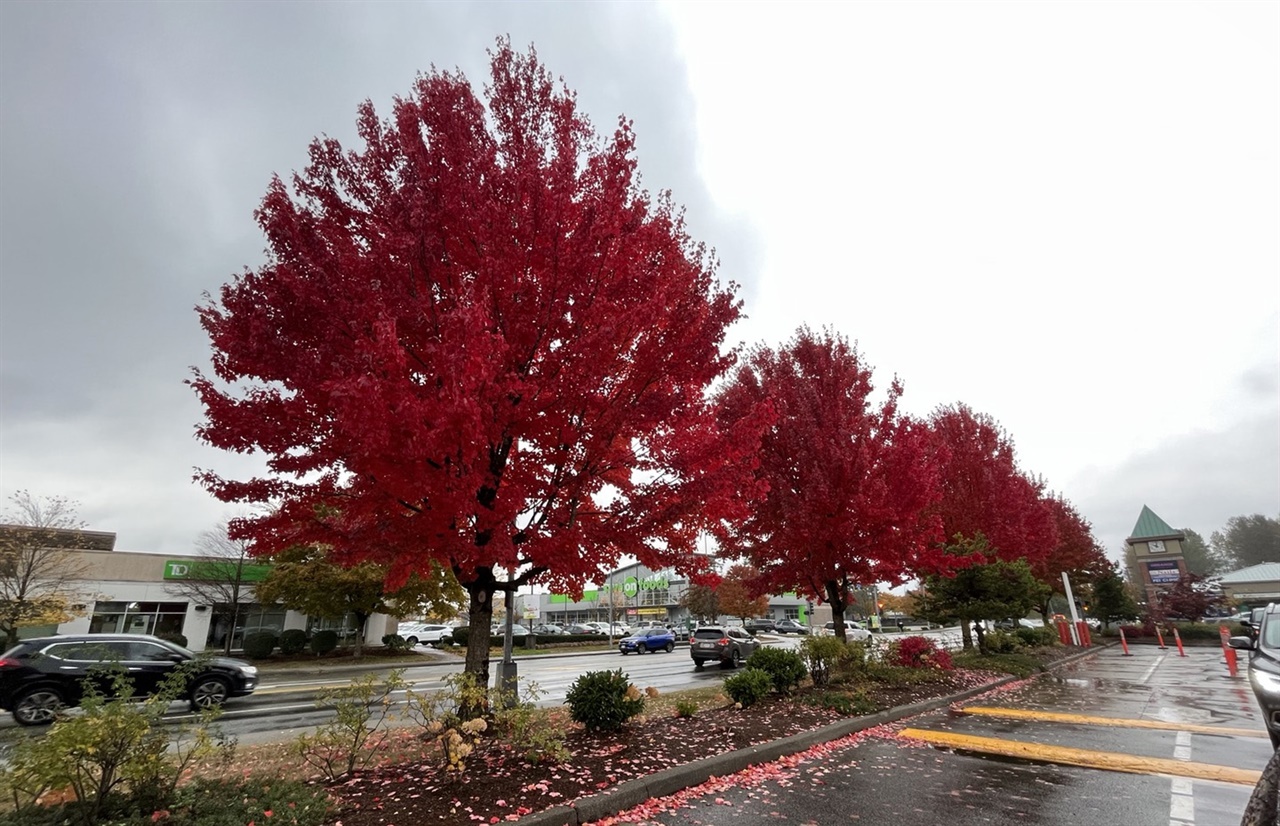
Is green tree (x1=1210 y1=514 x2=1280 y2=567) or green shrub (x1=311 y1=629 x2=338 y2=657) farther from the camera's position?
green tree (x1=1210 y1=514 x2=1280 y2=567)

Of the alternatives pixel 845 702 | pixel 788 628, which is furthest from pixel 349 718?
pixel 788 628

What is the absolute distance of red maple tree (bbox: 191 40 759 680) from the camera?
5352 mm

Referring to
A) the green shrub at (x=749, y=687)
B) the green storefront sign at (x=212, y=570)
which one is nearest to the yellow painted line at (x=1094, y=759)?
the green shrub at (x=749, y=687)

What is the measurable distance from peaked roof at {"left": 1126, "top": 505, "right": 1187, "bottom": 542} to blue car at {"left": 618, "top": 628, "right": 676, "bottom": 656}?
54805 millimetres

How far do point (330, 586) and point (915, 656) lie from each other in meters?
22.7

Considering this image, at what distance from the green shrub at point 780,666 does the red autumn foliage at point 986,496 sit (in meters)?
9.90

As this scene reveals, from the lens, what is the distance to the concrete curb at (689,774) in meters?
4.71

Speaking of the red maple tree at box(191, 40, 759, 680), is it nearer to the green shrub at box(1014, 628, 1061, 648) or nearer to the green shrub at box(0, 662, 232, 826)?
the green shrub at box(0, 662, 232, 826)

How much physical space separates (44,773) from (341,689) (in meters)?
2.37

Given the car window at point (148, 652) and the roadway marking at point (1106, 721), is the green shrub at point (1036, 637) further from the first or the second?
the car window at point (148, 652)

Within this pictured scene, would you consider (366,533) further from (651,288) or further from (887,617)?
(887,617)

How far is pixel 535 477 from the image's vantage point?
653 cm

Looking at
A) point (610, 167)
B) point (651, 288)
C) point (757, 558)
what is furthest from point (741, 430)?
point (757, 558)

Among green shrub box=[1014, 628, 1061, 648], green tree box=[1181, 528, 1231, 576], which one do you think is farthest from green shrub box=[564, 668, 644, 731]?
green tree box=[1181, 528, 1231, 576]
